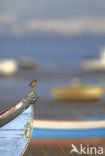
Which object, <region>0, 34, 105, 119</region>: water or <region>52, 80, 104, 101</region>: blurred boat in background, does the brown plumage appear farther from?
<region>52, 80, 104, 101</region>: blurred boat in background

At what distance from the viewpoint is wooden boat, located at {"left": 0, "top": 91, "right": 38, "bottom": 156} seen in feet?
10.7

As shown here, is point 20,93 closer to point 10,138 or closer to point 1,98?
point 1,98

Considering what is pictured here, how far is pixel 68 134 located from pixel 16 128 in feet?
1.32

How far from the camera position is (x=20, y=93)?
3576 mm

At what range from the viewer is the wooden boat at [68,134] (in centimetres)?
333

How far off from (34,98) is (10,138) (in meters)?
0.35

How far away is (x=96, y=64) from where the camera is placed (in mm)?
3918

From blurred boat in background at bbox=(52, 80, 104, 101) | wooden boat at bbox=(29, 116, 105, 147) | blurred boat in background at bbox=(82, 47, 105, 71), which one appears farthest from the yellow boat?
wooden boat at bbox=(29, 116, 105, 147)

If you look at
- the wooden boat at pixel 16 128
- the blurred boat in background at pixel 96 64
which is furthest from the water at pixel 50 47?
the wooden boat at pixel 16 128

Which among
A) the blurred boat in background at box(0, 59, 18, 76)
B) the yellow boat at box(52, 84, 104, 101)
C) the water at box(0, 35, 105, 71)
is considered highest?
the yellow boat at box(52, 84, 104, 101)

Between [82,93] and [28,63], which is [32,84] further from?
[82,93]

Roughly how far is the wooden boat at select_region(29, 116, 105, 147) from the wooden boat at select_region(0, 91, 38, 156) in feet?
0.24

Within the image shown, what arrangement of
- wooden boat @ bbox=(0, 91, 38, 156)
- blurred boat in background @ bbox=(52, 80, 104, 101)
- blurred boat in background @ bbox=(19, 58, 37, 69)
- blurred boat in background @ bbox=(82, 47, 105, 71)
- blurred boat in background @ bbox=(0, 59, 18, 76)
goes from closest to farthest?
wooden boat @ bbox=(0, 91, 38, 156) < blurred boat in background @ bbox=(0, 59, 18, 76) < blurred boat in background @ bbox=(19, 58, 37, 69) < blurred boat in background @ bbox=(82, 47, 105, 71) < blurred boat in background @ bbox=(52, 80, 104, 101)

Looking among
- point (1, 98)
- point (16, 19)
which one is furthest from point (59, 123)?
point (16, 19)
